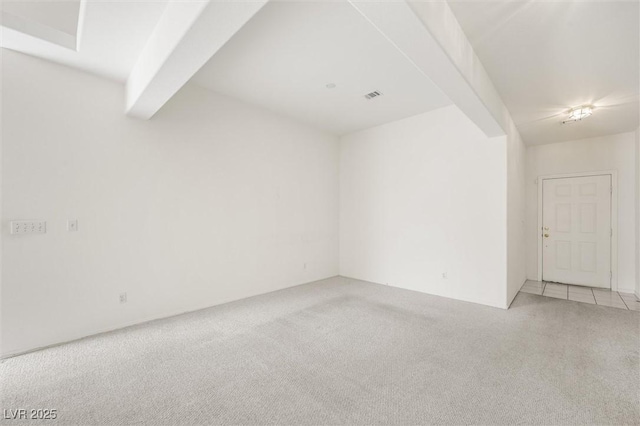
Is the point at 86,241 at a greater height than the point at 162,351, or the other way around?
the point at 86,241

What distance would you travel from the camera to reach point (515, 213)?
446cm

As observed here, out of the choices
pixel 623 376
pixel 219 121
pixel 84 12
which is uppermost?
pixel 84 12

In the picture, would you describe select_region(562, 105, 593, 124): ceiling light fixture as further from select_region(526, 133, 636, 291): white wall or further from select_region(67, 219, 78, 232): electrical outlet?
select_region(67, 219, 78, 232): electrical outlet

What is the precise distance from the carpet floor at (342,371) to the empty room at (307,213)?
2 cm

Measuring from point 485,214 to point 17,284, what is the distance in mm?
5381

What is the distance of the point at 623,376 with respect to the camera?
7.13ft

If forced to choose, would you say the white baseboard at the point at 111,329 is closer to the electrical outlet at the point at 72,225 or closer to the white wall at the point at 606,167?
the electrical outlet at the point at 72,225

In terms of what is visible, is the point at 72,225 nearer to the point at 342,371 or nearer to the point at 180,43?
the point at 180,43

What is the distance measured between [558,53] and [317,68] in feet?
7.60

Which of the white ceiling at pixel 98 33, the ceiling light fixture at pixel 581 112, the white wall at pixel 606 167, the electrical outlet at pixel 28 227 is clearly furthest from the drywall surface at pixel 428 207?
the electrical outlet at pixel 28 227

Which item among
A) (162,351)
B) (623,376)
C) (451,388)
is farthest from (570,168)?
(162,351)

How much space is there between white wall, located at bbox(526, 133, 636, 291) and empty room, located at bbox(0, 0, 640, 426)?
0.04 meters

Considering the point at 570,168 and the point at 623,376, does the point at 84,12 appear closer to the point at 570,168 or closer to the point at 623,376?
the point at 623,376

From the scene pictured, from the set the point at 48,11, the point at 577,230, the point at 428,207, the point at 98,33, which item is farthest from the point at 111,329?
the point at 577,230
